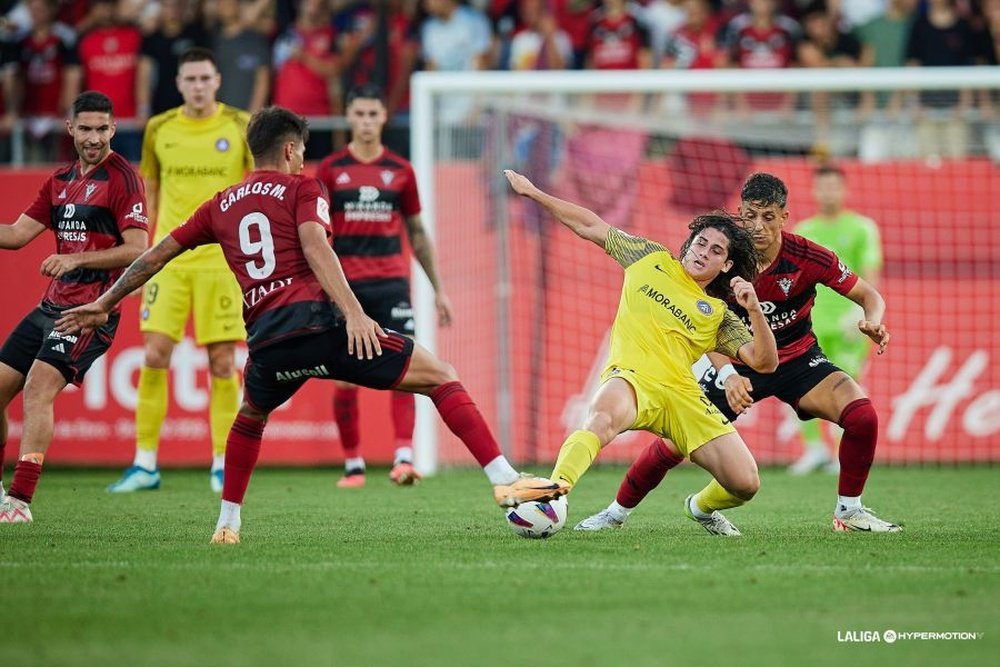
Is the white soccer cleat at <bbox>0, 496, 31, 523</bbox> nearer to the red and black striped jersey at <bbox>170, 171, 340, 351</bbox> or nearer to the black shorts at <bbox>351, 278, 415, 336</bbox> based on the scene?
the red and black striped jersey at <bbox>170, 171, 340, 351</bbox>

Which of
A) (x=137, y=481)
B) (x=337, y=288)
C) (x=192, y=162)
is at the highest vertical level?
(x=192, y=162)

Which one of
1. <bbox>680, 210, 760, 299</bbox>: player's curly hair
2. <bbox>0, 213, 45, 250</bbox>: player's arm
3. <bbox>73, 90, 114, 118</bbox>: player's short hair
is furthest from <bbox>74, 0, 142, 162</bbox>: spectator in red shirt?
<bbox>680, 210, 760, 299</bbox>: player's curly hair

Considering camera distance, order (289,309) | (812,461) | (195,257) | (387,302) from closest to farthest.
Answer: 1. (289,309)
2. (195,257)
3. (387,302)
4. (812,461)

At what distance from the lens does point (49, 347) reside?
8.85 metres

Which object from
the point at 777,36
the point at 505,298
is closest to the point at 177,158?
the point at 505,298

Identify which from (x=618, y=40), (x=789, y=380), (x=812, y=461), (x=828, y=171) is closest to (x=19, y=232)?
(x=789, y=380)

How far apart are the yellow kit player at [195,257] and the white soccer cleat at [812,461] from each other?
5.21 metres

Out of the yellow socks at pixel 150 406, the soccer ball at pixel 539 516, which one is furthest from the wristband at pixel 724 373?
the yellow socks at pixel 150 406

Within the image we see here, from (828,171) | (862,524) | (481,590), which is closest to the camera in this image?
(481,590)

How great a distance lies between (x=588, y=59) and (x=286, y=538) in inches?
366

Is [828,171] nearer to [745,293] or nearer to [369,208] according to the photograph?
[369,208]

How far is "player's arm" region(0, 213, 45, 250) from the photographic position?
8.95m

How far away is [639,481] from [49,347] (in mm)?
3567

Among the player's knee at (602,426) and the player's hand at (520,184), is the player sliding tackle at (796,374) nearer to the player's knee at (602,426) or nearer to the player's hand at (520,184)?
the player's knee at (602,426)
